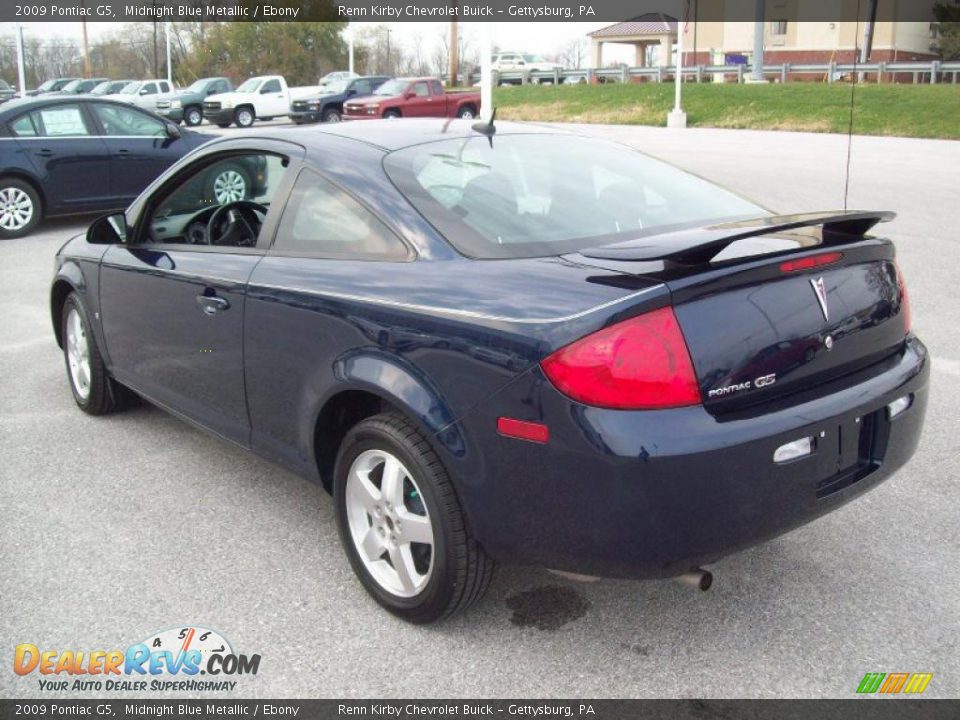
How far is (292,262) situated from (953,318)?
17.5 ft

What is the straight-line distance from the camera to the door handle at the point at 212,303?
3713 millimetres

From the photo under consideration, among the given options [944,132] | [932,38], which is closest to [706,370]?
[944,132]

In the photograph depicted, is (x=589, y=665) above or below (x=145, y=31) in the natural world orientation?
below

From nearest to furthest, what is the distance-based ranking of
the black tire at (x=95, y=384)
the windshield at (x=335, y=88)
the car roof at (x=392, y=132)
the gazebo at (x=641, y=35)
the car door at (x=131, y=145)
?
the car roof at (x=392, y=132) < the black tire at (x=95, y=384) < the car door at (x=131, y=145) < the windshield at (x=335, y=88) < the gazebo at (x=641, y=35)

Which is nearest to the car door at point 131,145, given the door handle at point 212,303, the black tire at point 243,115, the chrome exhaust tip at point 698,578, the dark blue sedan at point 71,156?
the dark blue sedan at point 71,156

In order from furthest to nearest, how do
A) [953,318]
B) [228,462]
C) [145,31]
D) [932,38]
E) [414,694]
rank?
[145,31] → [932,38] → [953,318] → [228,462] → [414,694]

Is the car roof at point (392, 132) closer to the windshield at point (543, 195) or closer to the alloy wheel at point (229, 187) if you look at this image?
the windshield at point (543, 195)

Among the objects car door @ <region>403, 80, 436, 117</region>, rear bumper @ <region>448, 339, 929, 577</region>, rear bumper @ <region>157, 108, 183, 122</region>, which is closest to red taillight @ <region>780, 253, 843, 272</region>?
rear bumper @ <region>448, 339, 929, 577</region>

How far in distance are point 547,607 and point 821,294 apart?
1341 millimetres

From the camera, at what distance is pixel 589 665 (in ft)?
9.47

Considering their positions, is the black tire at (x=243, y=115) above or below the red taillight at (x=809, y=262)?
above

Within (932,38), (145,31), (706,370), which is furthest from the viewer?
(145,31)

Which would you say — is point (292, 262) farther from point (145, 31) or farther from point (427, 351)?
point (145, 31)

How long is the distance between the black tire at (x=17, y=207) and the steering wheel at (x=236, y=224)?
28.3 feet
